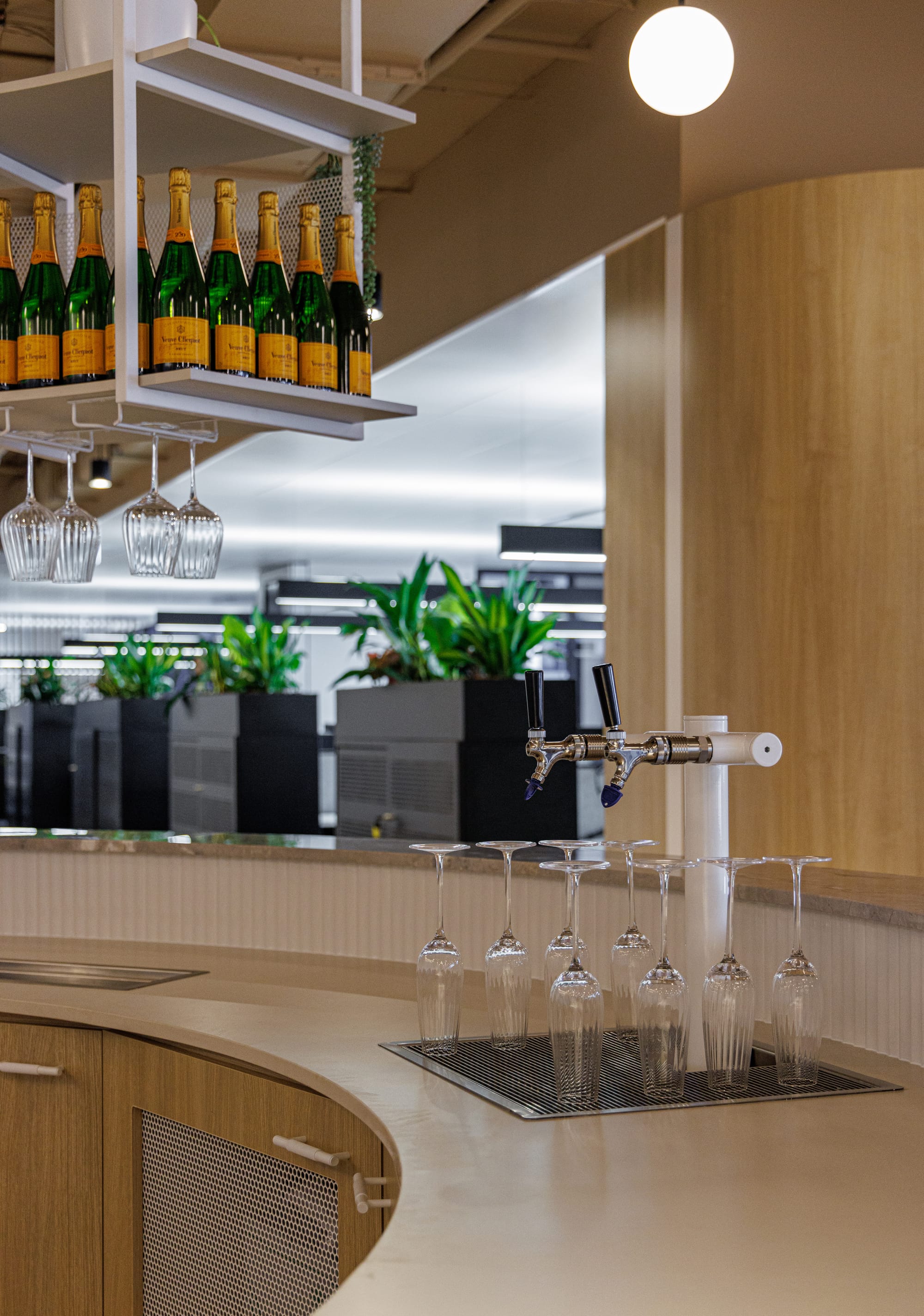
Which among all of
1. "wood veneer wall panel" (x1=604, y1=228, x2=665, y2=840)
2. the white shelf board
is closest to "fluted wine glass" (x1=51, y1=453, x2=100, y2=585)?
the white shelf board

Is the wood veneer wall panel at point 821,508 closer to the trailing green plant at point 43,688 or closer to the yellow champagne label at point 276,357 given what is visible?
the yellow champagne label at point 276,357

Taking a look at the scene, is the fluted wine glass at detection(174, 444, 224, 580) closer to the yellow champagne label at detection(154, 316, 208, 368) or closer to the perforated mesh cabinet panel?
the yellow champagne label at detection(154, 316, 208, 368)

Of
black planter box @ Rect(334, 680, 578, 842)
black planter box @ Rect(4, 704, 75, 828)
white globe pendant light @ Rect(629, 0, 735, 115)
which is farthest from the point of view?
black planter box @ Rect(4, 704, 75, 828)

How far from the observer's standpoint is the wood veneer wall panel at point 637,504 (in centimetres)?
373

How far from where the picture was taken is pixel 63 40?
2.19 meters

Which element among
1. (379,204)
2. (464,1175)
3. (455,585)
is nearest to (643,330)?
(455,585)

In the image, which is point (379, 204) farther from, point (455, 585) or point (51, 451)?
point (51, 451)

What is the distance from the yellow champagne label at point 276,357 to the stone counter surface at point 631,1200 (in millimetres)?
957

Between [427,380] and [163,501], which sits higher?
[427,380]

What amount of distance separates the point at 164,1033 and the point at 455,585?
2757mm

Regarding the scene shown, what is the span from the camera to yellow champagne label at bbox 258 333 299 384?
6.75 feet

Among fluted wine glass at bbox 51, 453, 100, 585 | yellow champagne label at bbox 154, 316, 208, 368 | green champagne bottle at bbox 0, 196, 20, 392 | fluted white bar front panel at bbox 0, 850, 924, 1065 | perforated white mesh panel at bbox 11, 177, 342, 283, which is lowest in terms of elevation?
fluted white bar front panel at bbox 0, 850, 924, 1065

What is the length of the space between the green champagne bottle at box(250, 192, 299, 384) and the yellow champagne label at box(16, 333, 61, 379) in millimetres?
319

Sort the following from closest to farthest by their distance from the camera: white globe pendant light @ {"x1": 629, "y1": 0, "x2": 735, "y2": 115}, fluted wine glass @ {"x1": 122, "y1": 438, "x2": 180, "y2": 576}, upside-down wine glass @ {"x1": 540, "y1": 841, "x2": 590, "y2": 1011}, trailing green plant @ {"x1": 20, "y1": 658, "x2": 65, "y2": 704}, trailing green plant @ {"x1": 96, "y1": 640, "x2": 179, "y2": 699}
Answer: upside-down wine glass @ {"x1": 540, "y1": 841, "x2": 590, "y2": 1011} < fluted wine glass @ {"x1": 122, "y1": 438, "x2": 180, "y2": 576} < white globe pendant light @ {"x1": 629, "y1": 0, "x2": 735, "y2": 115} < trailing green plant @ {"x1": 96, "y1": 640, "x2": 179, "y2": 699} < trailing green plant @ {"x1": 20, "y1": 658, "x2": 65, "y2": 704}
